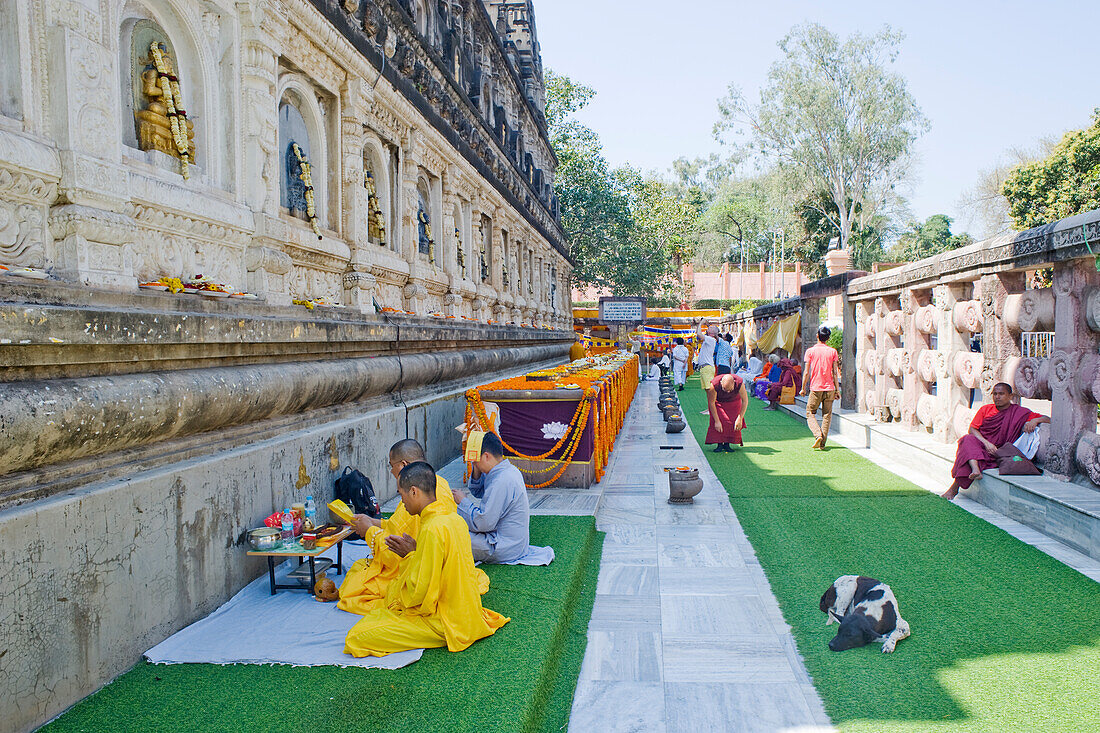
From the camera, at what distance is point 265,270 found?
5555mm

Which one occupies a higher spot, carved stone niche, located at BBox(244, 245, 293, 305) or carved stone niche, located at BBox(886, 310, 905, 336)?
carved stone niche, located at BBox(244, 245, 293, 305)

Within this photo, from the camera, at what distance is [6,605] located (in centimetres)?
279

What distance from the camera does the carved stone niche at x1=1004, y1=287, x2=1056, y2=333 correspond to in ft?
21.6

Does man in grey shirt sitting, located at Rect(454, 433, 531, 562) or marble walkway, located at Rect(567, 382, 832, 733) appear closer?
marble walkway, located at Rect(567, 382, 832, 733)

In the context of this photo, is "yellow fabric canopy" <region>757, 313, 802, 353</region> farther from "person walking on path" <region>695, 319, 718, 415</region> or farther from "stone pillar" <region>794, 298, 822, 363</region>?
"person walking on path" <region>695, 319, 718, 415</region>

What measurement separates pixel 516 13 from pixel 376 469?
65.8 ft

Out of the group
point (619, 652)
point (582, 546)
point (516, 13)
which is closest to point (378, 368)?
point (582, 546)

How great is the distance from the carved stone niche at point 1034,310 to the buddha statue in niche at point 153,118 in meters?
7.31

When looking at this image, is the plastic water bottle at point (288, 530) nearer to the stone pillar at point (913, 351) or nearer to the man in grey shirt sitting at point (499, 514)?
the man in grey shirt sitting at point (499, 514)

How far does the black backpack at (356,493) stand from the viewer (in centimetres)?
568

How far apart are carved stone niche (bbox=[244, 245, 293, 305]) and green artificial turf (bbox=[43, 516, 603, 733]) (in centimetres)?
294

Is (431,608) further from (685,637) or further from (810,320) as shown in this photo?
(810,320)

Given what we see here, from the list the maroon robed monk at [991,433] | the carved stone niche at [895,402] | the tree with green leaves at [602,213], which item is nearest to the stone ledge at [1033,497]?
the maroon robed monk at [991,433]

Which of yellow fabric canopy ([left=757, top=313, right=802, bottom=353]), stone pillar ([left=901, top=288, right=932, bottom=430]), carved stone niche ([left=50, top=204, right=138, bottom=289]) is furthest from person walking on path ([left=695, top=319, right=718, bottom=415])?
carved stone niche ([left=50, top=204, right=138, bottom=289])
